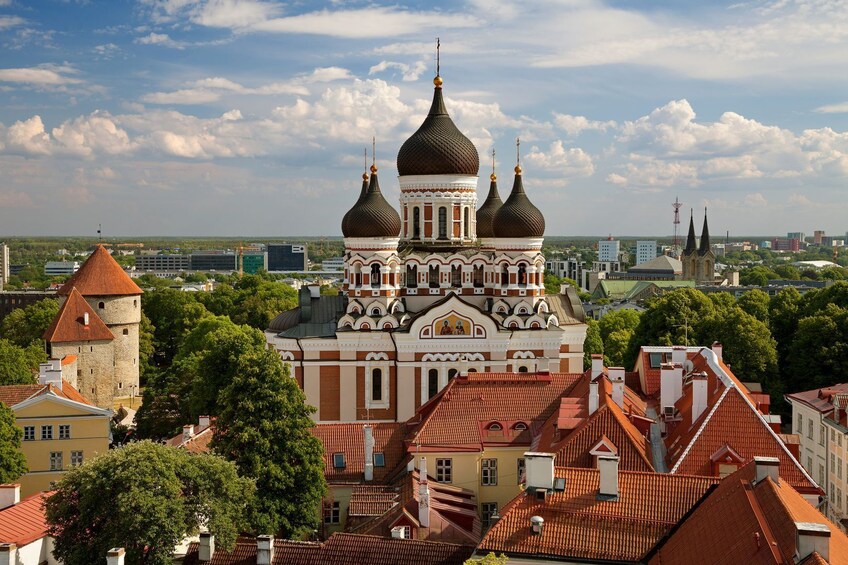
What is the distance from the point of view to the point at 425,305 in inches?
2020

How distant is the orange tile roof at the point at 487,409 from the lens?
33500 millimetres

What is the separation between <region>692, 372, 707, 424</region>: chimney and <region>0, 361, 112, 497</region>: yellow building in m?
21.8

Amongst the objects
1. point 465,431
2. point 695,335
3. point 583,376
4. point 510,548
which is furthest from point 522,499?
point 695,335

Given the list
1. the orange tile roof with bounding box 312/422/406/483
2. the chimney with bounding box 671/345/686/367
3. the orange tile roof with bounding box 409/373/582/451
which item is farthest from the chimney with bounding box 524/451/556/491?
the chimney with bounding box 671/345/686/367

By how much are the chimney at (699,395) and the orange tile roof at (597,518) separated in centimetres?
721

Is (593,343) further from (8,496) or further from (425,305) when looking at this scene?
(8,496)

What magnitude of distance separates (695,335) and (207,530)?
4310 centimetres

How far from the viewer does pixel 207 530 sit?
979 inches

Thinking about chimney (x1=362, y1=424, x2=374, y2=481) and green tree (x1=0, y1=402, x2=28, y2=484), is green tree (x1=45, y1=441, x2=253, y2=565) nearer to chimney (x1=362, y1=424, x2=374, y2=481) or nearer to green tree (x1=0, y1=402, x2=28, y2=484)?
chimney (x1=362, y1=424, x2=374, y2=481)

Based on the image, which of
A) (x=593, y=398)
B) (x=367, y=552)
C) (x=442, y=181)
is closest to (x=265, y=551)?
(x=367, y=552)

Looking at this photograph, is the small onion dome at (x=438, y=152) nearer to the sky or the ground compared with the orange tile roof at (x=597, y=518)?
nearer to the sky

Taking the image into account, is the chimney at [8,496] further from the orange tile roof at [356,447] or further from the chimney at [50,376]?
the chimney at [50,376]

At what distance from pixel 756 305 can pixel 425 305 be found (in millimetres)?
28486

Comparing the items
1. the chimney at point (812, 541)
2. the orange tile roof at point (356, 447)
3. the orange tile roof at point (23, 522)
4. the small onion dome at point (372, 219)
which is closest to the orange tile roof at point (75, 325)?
the small onion dome at point (372, 219)
